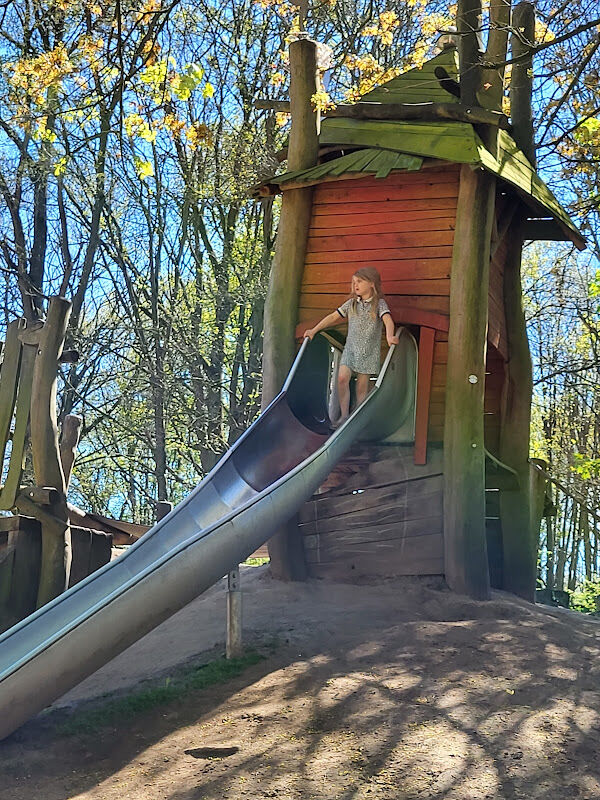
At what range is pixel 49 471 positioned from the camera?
7695 millimetres

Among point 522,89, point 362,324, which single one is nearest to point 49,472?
point 362,324

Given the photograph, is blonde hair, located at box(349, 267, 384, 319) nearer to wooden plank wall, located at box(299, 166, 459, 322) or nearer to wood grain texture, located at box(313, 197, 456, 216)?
wooden plank wall, located at box(299, 166, 459, 322)

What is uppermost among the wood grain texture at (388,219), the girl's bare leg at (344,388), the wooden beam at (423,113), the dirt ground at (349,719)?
the wooden beam at (423,113)

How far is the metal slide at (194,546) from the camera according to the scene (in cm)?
491

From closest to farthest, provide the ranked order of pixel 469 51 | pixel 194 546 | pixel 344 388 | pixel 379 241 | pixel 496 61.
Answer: pixel 194 546, pixel 344 388, pixel 379 241, pixel 469 51, pixel 496 61

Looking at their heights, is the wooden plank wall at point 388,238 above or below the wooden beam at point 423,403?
above

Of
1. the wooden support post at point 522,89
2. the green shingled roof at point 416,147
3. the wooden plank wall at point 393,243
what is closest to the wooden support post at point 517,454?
the green shingled roof at point 416,147

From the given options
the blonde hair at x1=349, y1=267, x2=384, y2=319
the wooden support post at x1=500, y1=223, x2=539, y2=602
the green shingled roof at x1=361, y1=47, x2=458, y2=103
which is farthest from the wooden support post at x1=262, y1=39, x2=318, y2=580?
the wooden support post at x1=500, y1=223, x2=539, y2=602

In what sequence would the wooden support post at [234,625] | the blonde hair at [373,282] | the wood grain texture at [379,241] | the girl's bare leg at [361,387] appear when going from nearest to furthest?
the wooden support post at [234,625], the blonde hair at [373,282], the girl's bare leg at [361,387], the wood grain texture at [379,241]

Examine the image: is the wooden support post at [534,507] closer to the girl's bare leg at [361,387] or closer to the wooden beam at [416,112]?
the girl's bare leg at [361,387]

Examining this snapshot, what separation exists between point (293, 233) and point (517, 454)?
11.0ft

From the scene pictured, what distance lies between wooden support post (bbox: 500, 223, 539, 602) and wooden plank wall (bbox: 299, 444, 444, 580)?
1774mm

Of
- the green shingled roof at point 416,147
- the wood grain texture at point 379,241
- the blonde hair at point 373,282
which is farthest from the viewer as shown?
the wood grain texture at point 379,241

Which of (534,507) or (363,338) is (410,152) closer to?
(363,338)
